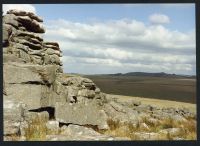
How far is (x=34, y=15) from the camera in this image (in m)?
16.3

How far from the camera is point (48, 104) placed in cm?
1323

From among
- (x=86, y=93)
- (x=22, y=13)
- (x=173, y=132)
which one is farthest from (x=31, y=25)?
(x=173, y=132)

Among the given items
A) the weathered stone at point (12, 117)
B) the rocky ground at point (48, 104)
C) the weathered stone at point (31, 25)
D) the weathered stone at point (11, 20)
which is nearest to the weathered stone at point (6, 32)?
the rocky ground at point (48, 104)

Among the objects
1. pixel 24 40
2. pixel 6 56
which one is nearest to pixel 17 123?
pixel 6 56

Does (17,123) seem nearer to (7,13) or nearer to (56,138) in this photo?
(56,138)

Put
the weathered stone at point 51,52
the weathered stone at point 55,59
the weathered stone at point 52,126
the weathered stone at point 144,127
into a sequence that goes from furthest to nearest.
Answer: the weathered stone at point 51,52, the weathered stone at point 55,59, the weathered stone at point 144,127, the weathered stone at point 52,126

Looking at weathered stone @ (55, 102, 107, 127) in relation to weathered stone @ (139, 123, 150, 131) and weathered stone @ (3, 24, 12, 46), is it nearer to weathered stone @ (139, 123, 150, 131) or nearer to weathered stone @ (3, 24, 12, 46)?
weathered stone @ (139, 123, 150, 131)

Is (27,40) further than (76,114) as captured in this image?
Yes

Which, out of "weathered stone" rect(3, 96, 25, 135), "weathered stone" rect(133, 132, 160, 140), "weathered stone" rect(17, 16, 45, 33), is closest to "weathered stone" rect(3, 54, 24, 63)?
"weathered stone" rect(3, 96, 25, 135)

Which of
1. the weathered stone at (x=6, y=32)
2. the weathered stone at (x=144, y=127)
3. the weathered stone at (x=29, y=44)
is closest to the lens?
the weathered stone at (x=6, y=32)

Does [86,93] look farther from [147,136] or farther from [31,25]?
[147,136]

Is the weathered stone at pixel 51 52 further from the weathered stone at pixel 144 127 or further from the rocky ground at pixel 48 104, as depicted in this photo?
the weathered stone at pixel 144 127

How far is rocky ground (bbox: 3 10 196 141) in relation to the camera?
11516mm

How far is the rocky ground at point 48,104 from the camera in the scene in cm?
1152
